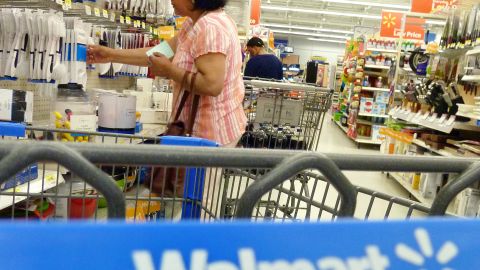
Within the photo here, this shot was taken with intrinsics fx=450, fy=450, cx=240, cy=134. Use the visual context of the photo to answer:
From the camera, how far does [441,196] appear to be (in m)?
0.80

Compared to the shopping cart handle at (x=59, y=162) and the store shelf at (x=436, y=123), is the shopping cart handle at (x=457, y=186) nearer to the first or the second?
the shopping cart handle at (x=59, y=162)

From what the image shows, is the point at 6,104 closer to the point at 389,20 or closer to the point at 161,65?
the point at 161,65

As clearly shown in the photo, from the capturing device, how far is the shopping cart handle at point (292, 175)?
665 millimetres

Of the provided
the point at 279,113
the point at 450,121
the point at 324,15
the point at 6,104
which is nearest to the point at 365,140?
the point at 450,121

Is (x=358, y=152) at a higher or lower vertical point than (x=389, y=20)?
lower

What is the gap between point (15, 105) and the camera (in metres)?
2.19

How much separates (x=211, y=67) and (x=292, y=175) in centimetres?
126

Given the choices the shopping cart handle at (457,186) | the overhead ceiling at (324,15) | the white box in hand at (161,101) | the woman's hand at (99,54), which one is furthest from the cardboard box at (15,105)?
the overhead ceiling at (324,15)

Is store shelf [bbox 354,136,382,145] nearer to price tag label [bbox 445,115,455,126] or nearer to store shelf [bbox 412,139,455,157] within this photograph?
store shelf [bbox 412,139,455,157]

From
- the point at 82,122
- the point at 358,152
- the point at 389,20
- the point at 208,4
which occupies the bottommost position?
the point at 358,152

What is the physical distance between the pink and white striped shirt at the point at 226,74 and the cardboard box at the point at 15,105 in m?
0.78

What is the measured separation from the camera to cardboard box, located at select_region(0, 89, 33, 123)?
7.06ft

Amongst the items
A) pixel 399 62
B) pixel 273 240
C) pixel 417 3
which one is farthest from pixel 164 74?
pixel 417 3

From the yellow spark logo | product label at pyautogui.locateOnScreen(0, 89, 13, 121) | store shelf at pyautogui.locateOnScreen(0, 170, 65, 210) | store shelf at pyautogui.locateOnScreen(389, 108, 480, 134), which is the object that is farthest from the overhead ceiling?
store shelf at pyautogui.locateOnScreen(0, 170, 65, 210)
